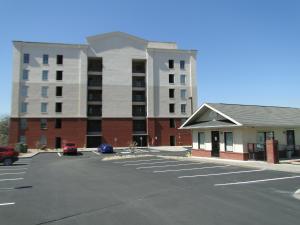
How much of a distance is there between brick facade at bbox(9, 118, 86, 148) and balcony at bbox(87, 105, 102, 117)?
2.55m

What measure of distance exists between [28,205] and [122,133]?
50.0m

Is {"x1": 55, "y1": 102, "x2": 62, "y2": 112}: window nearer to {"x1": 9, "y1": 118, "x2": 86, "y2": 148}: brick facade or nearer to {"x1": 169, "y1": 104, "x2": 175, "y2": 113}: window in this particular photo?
{"x1": 9, "y1": 118, "x2": 86, "y2": 148}: brick facade

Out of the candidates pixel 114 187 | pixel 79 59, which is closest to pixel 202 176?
pixel 114 187

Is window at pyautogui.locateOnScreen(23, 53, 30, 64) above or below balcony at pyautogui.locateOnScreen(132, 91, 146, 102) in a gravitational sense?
above

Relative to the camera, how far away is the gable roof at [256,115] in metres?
25.1

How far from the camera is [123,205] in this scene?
10.0m

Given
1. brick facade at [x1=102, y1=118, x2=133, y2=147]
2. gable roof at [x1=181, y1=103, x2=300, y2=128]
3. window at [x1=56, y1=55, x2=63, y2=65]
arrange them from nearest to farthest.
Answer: gable roof at [x1=181, y1=103, x2=300, y2=128], window at [x1=56, y1=55, x2=63, y2=65], brick facade at [x1=102, y1=118, x2=133, y2=147]

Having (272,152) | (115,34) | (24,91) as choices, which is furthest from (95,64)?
(272,152)

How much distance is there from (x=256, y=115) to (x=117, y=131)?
36627mm

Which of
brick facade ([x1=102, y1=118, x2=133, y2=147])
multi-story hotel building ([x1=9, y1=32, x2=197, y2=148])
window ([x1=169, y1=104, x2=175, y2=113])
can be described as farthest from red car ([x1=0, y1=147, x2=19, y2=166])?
window ([x1=169, y1=104, x2=175, y2=113])

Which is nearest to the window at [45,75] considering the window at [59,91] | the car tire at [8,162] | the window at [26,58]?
the window at [59,91]

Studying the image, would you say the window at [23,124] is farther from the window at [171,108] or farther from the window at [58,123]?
the window at [171,108]

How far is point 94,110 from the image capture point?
60.5 meters

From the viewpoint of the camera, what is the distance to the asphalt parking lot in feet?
27.4
